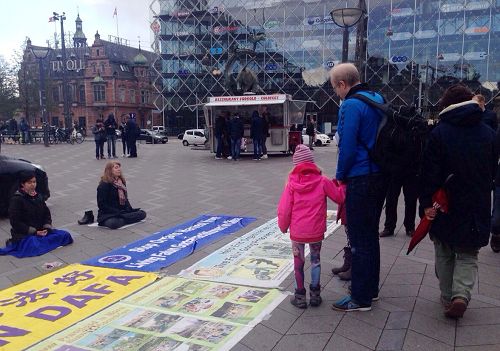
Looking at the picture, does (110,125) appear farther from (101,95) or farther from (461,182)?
(101,95)

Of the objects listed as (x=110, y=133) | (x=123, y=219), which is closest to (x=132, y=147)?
(x=110, y=133)

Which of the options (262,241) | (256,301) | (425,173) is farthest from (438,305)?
(262,241)

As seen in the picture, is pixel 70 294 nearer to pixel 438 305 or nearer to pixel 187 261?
pixel 187 261

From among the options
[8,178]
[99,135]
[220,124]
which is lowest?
[8,178]

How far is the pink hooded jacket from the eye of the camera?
339 centimetres

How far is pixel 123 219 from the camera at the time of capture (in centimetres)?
641

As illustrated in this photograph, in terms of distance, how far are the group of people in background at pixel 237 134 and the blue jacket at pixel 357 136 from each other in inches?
489

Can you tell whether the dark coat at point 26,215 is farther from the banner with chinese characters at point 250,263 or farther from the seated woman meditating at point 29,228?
→ the banner with chinese characters at point 250,263

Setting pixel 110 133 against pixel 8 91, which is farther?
pixel 8 91

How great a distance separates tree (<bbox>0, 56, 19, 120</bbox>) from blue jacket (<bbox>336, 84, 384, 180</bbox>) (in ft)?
126

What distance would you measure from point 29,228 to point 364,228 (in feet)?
13.6

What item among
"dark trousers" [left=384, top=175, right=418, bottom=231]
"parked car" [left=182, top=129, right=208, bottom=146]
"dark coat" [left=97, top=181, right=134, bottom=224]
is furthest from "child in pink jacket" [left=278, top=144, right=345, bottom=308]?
"parked car" [left=182, top=129, right=208, bottom=146]

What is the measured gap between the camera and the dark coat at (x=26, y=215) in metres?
5.29

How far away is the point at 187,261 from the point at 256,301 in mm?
1347
